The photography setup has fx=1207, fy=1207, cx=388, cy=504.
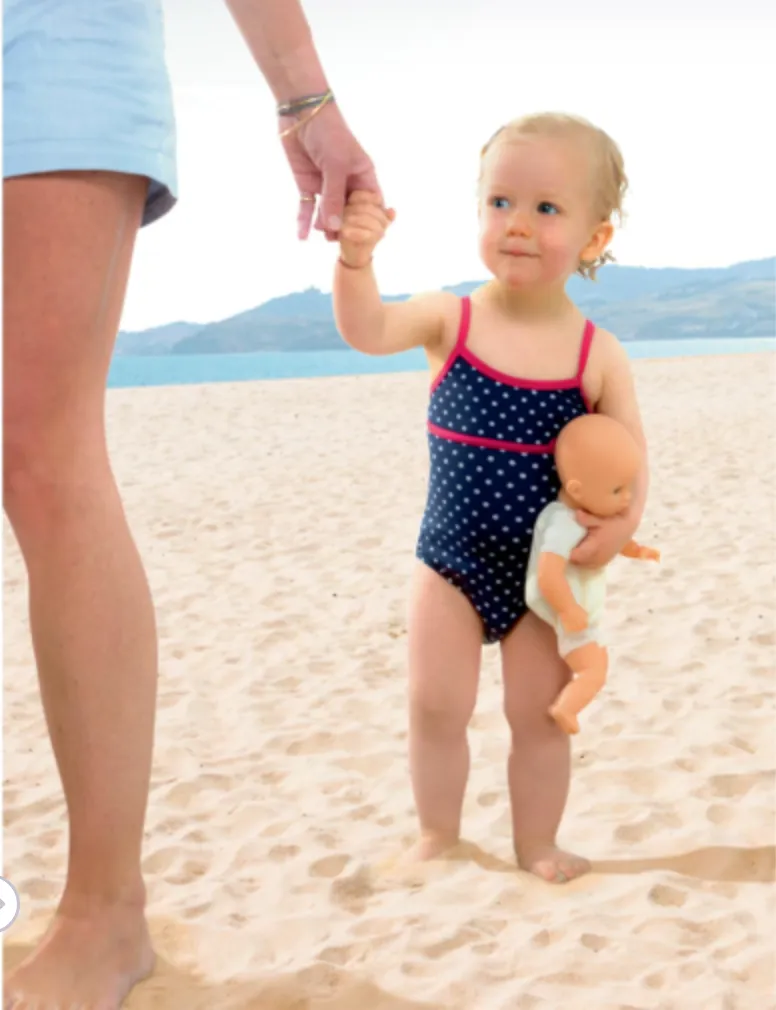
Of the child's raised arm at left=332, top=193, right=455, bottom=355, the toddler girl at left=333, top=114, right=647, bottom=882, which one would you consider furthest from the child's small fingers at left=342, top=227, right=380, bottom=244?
the toddler girl at left=333, top=114, right=647, bottom=882

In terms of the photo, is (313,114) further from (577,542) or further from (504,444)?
(577,542)

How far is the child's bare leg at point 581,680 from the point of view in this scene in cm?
217

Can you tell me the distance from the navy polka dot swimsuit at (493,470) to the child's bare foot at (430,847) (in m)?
0.48

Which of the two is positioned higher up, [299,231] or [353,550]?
[299,231]

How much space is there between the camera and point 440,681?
7.46 feet

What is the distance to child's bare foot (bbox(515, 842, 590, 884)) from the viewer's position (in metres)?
2.40

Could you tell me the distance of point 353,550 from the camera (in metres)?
6.07

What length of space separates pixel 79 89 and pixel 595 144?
Answer: 3.33 feet

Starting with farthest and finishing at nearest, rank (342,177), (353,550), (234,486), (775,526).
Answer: (234,486) < (775,526) < (353,550) < (342,177)

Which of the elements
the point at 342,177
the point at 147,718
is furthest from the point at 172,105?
the point at 147,718

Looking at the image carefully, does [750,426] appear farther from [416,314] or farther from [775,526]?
[416,314]

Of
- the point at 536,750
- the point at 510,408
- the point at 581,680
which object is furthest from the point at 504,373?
the point at 536,750

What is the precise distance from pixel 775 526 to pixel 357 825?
429 cm

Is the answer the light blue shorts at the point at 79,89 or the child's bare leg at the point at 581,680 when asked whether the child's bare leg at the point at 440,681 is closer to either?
the child's bare leg at the point at 581,680
